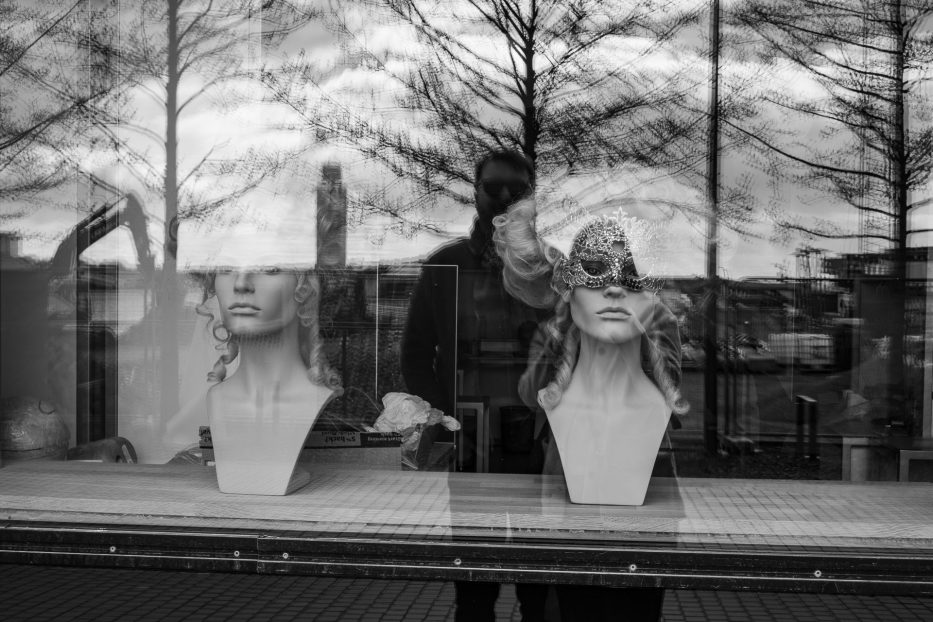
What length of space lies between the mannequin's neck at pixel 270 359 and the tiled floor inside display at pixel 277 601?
2.64 ft

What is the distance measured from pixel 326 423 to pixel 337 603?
0.90 m

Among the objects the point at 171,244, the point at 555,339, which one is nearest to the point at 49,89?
the point at 171,244

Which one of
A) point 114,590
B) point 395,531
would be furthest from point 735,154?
point 114,590

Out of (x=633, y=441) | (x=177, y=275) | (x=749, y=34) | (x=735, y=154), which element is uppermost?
(x=749, y=34)

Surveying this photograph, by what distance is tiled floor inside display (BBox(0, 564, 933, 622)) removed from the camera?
7.09ft

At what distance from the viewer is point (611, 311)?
4.73 ft

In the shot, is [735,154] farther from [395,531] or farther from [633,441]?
[395,531]

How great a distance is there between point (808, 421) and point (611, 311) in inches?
59.4

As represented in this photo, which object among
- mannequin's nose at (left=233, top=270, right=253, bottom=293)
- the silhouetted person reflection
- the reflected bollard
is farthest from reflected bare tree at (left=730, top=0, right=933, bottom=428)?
mannequin's nose at (left=233, top=270, right=253, bottom=293)

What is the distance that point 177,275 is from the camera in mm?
2379

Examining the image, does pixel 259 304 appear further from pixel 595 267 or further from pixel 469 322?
pixel 469 322

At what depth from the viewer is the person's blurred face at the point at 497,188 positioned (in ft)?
7.25

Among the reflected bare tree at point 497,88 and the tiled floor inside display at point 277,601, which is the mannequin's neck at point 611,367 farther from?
the reflected bare tree at point 497,88

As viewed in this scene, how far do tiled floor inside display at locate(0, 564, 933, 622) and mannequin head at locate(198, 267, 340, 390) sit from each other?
0.80m
